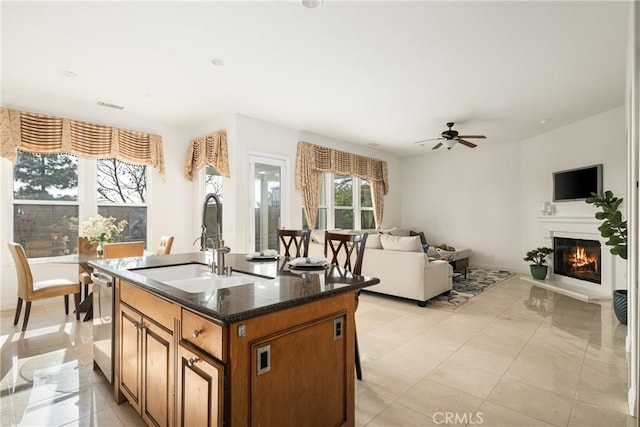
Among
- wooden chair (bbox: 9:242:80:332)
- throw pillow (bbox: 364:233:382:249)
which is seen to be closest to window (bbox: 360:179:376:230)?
throw pillow (bbox: 364:233:382:249)

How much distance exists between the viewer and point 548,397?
2164 millimetres

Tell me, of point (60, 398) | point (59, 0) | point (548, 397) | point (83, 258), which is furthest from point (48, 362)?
point (548, 397)

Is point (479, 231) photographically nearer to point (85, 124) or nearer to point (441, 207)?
point (441, 207)

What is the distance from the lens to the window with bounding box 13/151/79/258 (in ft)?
13.8

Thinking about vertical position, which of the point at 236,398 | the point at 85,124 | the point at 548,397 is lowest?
the point at 548,397

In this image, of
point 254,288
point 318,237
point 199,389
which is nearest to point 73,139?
point 318,237

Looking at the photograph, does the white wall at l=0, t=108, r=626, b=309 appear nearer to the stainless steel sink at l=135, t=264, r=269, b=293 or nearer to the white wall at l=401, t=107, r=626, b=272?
the white wall at l=401, t=107, r=626, b=272

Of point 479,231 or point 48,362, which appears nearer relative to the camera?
point 48,362

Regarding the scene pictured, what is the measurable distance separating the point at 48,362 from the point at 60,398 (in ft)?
2.35

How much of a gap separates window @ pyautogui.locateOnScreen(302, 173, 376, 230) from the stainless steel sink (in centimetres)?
444

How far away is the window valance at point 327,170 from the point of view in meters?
5.95

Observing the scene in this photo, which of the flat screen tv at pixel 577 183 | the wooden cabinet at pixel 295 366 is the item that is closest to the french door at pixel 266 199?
the wooden cabinet at pixel 295 366

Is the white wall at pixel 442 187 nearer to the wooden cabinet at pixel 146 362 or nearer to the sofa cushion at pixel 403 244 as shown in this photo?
the sofa cushion at pixel 403 244

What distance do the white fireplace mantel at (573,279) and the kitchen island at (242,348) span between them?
15.6ft
